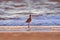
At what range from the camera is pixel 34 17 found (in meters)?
2.87

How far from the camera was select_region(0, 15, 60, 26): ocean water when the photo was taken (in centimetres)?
285

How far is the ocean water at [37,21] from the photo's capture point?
112 inches

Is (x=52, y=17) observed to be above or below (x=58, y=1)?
below

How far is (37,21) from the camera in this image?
287 centimetres
